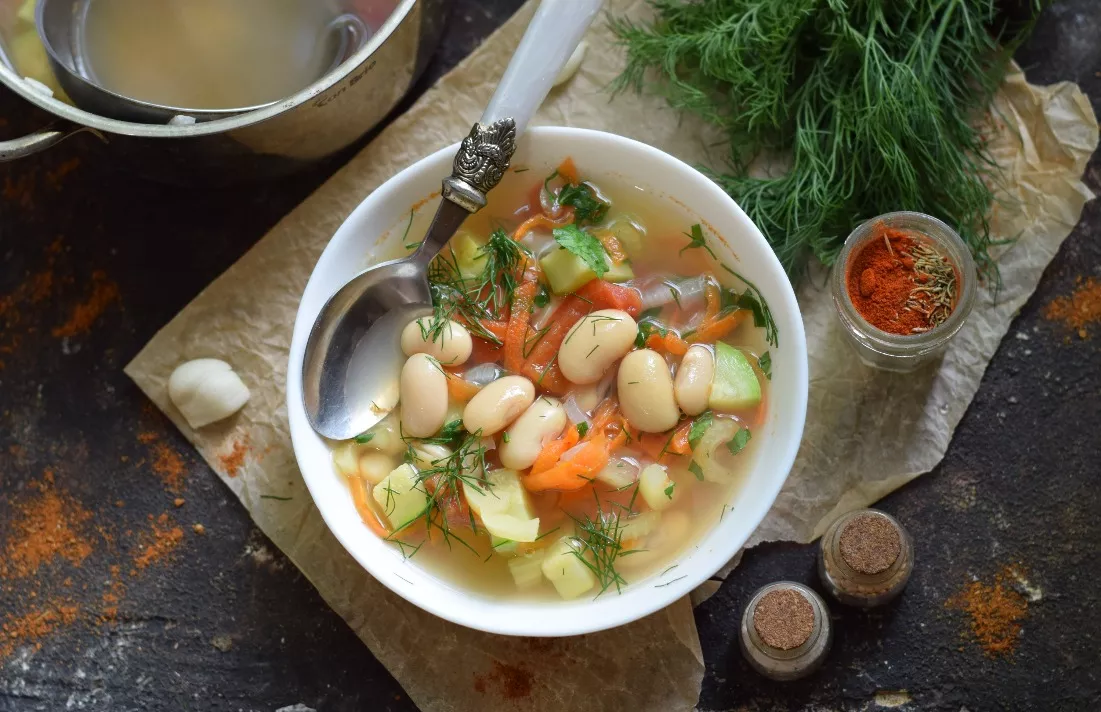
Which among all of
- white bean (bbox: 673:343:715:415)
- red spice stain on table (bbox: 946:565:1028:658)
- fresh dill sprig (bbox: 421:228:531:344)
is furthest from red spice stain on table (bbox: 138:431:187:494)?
red spice stain on table (bbox: 946:565:1028:658)

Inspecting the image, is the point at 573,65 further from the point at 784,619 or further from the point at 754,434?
the point at 784,619

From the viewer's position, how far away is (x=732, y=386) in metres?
1.59

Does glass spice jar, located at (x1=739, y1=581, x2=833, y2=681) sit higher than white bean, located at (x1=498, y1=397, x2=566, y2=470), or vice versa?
white bean, located at (x1=498, y1=397, x2=566, y2=470)

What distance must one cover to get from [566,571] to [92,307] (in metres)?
1.08

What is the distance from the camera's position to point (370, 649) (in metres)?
1.78

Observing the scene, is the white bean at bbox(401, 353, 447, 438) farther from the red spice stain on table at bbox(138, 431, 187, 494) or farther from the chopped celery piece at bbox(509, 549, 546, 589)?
the red spice stain on table at bbox(138, 431, 187, 494)

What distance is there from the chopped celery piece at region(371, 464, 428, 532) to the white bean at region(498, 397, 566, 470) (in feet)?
0.51

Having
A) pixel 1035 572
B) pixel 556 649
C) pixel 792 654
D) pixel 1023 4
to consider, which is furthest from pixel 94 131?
pixel 1035 572

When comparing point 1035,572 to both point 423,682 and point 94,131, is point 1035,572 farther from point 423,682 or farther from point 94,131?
point 94,131

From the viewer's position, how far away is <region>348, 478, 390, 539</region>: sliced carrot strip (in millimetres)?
1623

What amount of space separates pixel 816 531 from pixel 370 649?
0.85 metres

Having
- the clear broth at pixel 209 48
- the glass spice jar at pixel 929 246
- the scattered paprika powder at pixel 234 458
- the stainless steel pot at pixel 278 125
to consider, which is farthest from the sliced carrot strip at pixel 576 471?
the clear broth at pixel 209 48

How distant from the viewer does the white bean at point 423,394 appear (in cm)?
156

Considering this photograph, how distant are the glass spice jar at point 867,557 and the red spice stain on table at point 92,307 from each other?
1446mm
